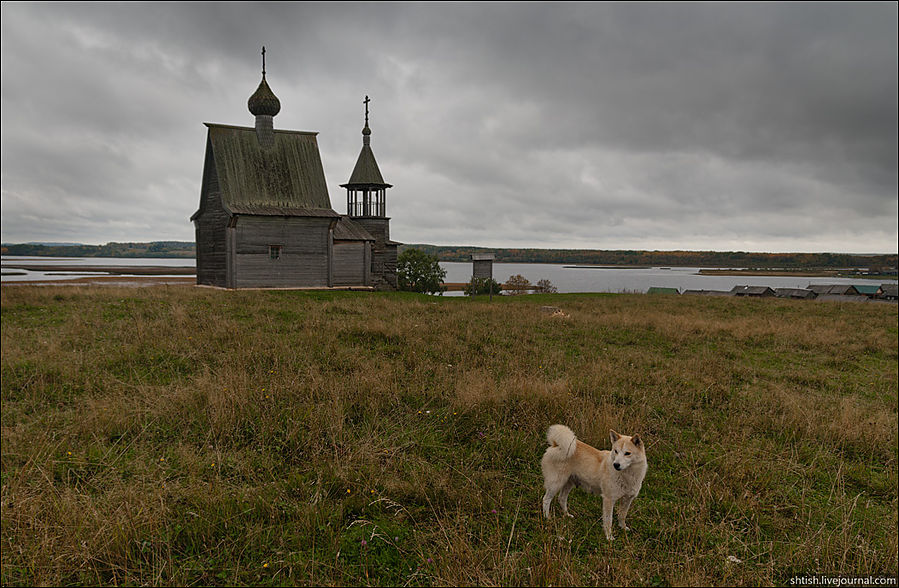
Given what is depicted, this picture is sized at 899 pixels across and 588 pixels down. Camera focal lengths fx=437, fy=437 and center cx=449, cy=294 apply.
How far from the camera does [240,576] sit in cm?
336

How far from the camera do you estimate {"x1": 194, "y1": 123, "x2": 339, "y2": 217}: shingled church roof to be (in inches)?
1033

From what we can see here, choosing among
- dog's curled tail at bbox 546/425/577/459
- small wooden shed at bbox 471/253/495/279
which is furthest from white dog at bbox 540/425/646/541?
small wooden shed at bbox 471/253/495/279

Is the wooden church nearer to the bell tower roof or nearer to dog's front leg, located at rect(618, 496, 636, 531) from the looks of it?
the bell tower roof

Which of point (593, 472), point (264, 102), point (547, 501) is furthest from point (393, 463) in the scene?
point (264, 102)

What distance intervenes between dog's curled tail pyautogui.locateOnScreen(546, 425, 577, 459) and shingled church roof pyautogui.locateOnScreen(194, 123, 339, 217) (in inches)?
1013

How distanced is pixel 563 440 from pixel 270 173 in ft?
92.6

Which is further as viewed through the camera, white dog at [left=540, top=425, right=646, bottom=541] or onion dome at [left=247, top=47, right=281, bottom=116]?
onion dome at [left=247, top=47, right=281, bottom=116]

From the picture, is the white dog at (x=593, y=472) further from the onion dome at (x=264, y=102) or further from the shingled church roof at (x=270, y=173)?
the onion dome at (x=264, y=102)

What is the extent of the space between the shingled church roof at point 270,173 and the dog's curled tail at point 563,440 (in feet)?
84.4

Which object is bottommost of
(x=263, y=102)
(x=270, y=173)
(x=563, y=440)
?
(x=563, y=440)

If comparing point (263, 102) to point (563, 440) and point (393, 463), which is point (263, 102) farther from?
point (563, 440)

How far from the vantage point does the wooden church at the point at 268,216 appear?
2612cm

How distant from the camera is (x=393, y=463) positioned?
4.93 meters

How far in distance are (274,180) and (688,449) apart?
27.5 meters
